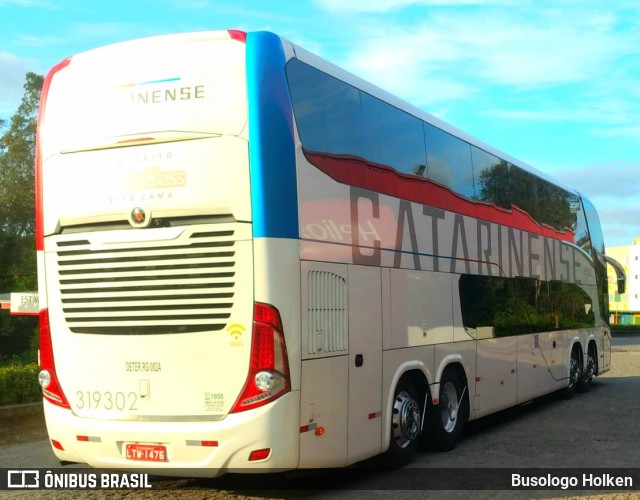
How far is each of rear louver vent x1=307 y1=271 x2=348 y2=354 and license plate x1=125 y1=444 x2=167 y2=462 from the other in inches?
57.3

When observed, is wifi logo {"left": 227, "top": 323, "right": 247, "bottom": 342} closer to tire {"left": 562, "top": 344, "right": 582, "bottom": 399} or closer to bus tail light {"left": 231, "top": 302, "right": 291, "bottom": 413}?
bus tail light {"left": 231, "top": 302, "right": 291, "bottom": 413}

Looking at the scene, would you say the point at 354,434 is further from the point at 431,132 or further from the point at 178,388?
the point at 431,132

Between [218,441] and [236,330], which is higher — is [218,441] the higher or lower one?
the lower one

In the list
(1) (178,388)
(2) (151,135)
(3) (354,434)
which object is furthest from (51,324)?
(3) (354,434)

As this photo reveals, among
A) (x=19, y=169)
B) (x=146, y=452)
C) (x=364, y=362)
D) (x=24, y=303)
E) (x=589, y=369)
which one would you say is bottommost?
(x=589, y=369)

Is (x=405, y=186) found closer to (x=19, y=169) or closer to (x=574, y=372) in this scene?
(x=574, y=372)

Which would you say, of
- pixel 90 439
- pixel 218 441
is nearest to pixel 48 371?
pixel 90 439

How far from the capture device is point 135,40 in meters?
7.09

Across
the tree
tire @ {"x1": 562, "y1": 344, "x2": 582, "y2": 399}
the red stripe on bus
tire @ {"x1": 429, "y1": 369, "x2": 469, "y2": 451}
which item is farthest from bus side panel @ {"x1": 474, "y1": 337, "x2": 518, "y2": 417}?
the tree

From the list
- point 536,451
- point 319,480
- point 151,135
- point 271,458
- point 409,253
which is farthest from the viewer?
point 536,451

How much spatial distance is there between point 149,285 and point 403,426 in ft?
10.4

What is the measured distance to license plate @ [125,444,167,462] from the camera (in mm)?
6367

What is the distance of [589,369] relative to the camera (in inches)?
643

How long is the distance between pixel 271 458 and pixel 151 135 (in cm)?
285
